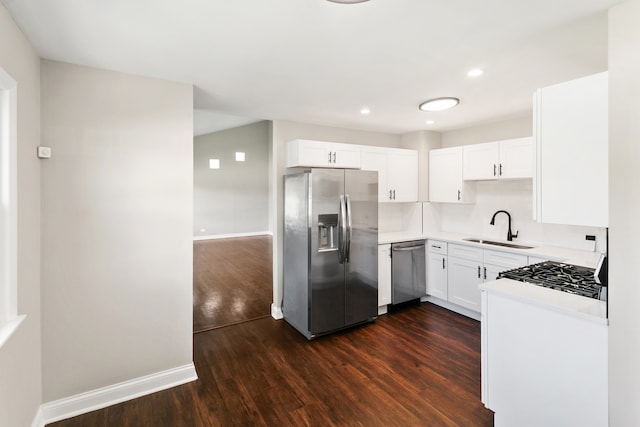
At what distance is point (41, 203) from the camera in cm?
217

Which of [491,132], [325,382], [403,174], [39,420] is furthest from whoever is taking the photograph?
[403,174]

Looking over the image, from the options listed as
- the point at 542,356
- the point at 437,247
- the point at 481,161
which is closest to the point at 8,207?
the point at 542,356

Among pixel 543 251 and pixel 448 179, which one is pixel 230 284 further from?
pixel 543 251

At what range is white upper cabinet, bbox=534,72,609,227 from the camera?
1599 mm

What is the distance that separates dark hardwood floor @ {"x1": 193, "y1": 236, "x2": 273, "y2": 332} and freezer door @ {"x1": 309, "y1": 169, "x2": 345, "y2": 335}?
1040 mm

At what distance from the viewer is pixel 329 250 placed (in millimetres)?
3492

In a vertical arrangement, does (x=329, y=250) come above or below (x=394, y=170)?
below

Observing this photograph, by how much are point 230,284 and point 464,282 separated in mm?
3766

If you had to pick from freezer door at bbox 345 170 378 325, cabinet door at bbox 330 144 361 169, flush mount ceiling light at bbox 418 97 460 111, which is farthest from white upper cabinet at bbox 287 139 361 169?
flush mount ceiling light at bbox 418 97 460 111

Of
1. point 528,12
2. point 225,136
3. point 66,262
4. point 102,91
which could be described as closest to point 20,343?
point 66,262

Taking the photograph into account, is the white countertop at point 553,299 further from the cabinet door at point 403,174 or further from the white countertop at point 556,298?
the cabinet door at point 403,174

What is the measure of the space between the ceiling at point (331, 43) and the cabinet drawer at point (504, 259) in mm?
1682

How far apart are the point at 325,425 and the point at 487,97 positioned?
10.7 feet

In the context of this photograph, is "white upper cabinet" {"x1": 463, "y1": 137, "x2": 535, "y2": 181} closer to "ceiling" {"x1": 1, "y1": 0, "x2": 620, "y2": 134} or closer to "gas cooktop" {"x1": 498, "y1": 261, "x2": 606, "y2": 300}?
"ceiling" {"x1": 1, "y1": 0, "x2": 620, "y2": 134}
